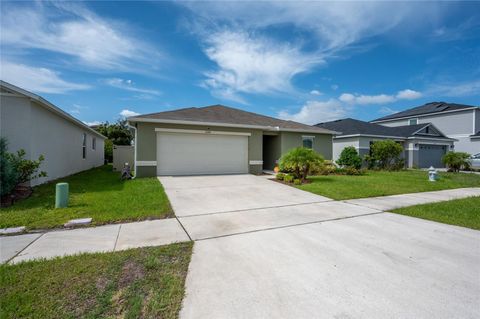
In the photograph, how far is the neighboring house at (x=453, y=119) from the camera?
84.2ft

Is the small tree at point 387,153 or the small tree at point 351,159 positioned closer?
the small tree at point 351,159

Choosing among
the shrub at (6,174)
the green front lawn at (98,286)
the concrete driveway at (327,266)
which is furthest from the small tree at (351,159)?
the shrub at (6,174)

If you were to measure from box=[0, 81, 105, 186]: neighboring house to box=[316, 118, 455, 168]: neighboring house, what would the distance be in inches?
763

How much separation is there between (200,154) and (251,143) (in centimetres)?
327

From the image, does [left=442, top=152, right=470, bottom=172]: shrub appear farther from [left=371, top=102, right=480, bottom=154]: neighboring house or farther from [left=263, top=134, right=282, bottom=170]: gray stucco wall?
[left=263, top=134, right=282, bottom=170]: gray stucco wall

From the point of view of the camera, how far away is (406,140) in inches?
851

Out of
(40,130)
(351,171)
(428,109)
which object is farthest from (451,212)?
(428,109)

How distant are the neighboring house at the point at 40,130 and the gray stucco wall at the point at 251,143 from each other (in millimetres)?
3540

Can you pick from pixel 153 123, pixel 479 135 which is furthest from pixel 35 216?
pixel 479 135

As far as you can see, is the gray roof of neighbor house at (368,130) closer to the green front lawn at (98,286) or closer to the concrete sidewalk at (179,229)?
the concrete sidewalk at (179,229)

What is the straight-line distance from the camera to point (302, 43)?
465 inches

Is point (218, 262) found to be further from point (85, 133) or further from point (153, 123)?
point (85, 133)

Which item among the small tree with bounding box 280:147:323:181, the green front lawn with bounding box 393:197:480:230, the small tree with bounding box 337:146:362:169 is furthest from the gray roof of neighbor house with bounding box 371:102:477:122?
the green front lawn with bounding box 393:197:480:230

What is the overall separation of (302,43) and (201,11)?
590cm
